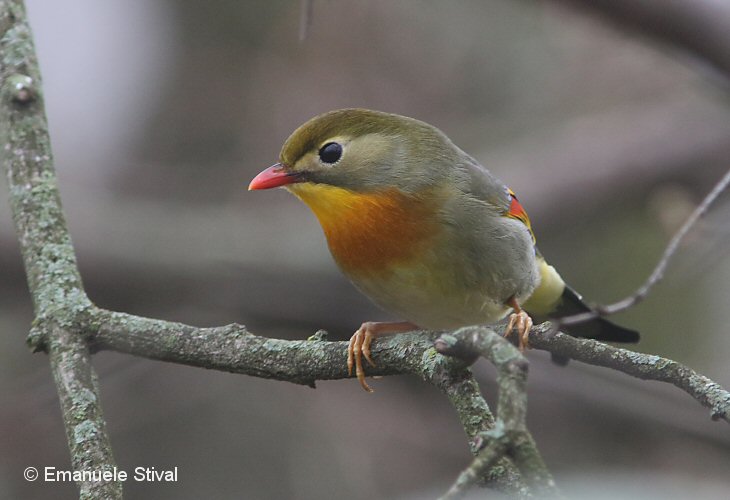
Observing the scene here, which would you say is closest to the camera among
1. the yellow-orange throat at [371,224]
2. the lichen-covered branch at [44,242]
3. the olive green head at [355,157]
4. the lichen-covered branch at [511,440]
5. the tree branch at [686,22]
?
the lichen-covered branch at [511,440]

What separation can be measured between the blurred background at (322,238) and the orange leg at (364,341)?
108cm

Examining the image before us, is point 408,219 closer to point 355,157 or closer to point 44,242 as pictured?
point 355,157

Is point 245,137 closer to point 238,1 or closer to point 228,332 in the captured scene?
point 238,1

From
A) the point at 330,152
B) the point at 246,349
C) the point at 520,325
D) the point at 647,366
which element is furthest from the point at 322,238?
the point at 647,366

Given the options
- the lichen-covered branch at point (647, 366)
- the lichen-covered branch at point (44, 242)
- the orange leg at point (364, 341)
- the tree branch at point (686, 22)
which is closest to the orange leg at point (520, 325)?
the lichen-covered branch at point (647, 366)

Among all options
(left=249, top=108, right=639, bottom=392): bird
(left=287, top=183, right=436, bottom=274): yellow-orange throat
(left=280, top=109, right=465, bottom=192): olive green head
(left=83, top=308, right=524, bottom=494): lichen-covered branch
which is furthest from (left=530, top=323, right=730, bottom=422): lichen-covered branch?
(left=280, top=109, right=465, bottom=192): olive green head

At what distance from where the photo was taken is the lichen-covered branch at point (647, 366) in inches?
87.4

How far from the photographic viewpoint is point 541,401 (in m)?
6.57

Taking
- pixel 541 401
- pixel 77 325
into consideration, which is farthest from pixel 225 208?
pixel 77 325

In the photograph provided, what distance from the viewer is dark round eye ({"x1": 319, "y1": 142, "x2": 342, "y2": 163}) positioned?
13.4 ft

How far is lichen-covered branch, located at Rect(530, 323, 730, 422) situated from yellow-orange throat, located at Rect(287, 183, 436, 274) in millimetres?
1325

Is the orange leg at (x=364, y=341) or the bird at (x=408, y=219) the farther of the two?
the bird at (x=408, y=219)

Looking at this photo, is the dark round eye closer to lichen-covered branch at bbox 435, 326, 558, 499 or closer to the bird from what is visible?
the bird

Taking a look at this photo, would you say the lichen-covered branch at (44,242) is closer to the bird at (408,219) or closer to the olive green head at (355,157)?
the bird at (408,219)
